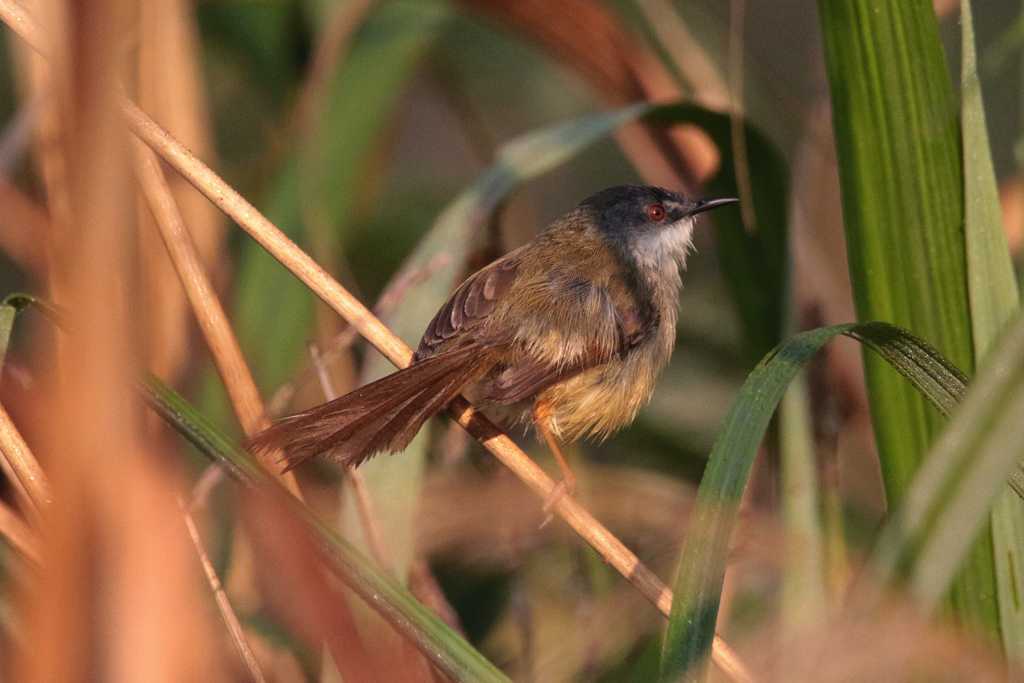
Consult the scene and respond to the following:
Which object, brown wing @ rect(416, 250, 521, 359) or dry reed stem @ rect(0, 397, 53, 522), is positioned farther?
brown wing @ rect(416, 250, 521, 359)

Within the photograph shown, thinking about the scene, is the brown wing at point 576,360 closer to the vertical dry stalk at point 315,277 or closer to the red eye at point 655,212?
the red eye at point 655,212

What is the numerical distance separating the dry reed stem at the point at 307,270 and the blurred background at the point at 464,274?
0.14 m

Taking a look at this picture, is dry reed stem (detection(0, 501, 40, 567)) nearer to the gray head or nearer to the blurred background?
the blurred background

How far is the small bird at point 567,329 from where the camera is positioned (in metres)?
2.68

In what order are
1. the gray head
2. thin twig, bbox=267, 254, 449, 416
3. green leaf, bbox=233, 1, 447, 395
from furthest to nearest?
1. the gray head
2. green leaf, bbox=233, 1, 447, 395
3. thin twig, bbox=267, 254, 449, 416

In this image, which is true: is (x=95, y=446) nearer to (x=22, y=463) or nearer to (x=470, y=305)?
(x=22, y=463)

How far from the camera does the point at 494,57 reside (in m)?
4.42

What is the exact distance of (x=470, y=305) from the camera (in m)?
2.89

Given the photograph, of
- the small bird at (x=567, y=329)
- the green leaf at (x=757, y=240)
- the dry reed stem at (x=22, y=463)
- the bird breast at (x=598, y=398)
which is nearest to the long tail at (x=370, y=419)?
the small bird at (x=567, y=329)

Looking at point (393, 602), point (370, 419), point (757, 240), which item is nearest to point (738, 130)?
point (757, 240)

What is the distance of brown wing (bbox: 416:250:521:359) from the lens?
2738 millimetres

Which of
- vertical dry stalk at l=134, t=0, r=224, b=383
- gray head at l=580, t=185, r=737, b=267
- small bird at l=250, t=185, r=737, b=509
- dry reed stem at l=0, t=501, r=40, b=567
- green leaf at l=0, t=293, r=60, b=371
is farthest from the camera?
gray head at l=580, t=185, r=737, b=267

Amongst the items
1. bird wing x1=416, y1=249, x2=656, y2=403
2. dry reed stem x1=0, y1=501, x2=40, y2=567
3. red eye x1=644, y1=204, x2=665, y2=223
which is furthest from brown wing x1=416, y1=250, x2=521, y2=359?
dry reed stem x1=0, y1=501, x2=40, y2=567

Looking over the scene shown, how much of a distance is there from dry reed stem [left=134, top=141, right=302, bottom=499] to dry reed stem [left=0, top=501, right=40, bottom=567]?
0.40 meters
